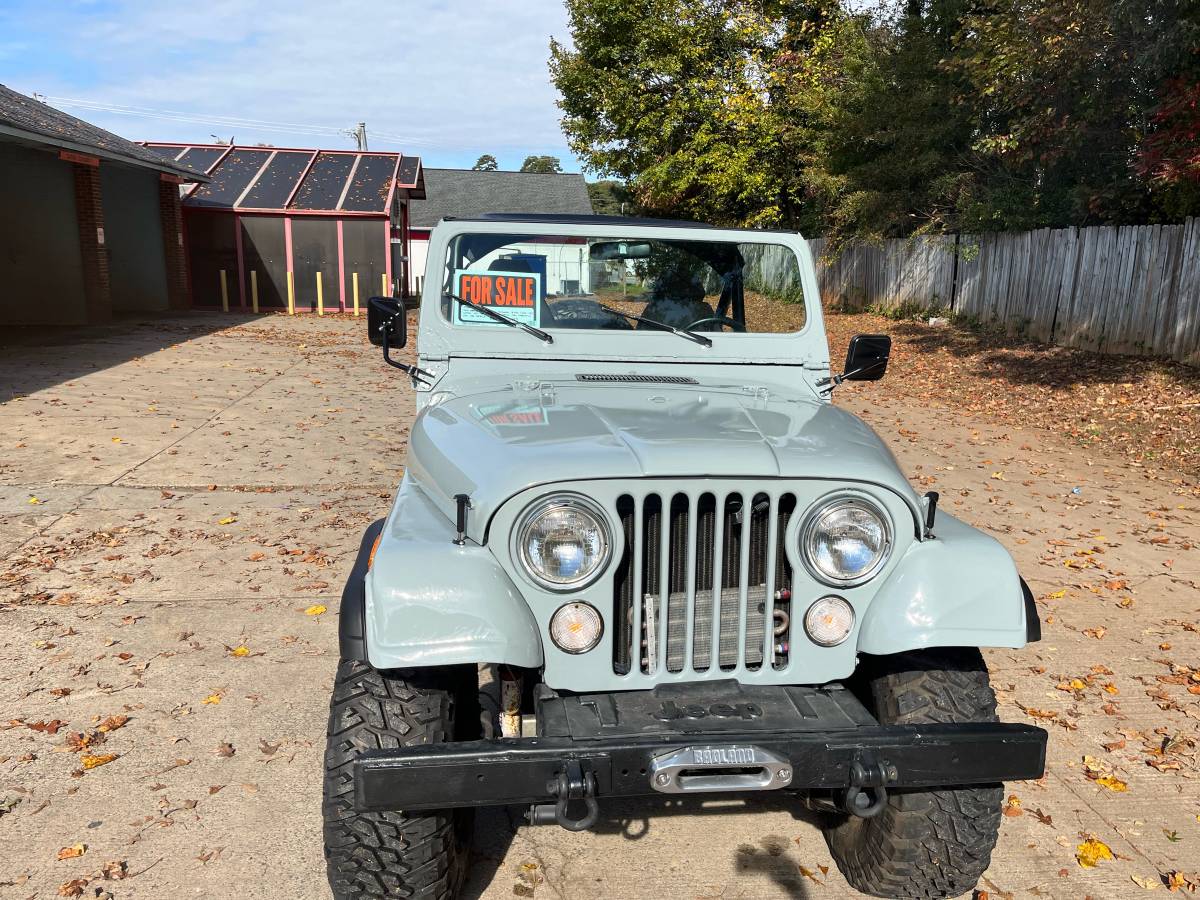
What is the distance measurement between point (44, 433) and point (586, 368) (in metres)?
6.91

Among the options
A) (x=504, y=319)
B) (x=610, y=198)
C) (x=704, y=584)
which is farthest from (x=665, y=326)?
(x=610, y=198)

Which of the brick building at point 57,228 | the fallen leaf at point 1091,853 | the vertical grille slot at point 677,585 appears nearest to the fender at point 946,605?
the vertical grille slot at point 677,585

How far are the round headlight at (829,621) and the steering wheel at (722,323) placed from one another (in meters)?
1.59

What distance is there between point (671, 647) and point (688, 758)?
1.22 ft

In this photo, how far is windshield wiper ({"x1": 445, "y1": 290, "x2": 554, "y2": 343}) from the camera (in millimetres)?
3652

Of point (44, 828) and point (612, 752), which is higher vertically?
point (612, 752)

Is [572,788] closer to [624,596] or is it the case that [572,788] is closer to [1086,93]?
[624,596]

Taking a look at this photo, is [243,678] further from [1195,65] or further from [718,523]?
[1195,65]

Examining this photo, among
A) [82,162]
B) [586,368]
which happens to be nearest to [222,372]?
[82,162]

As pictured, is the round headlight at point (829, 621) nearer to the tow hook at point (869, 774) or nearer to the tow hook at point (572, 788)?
the tow hook at point (869, 774)

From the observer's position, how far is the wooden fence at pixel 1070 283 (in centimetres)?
1102

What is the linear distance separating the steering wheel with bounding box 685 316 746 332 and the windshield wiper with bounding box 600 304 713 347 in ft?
0.24

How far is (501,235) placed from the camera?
379 centimetres

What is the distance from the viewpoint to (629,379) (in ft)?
11.3
